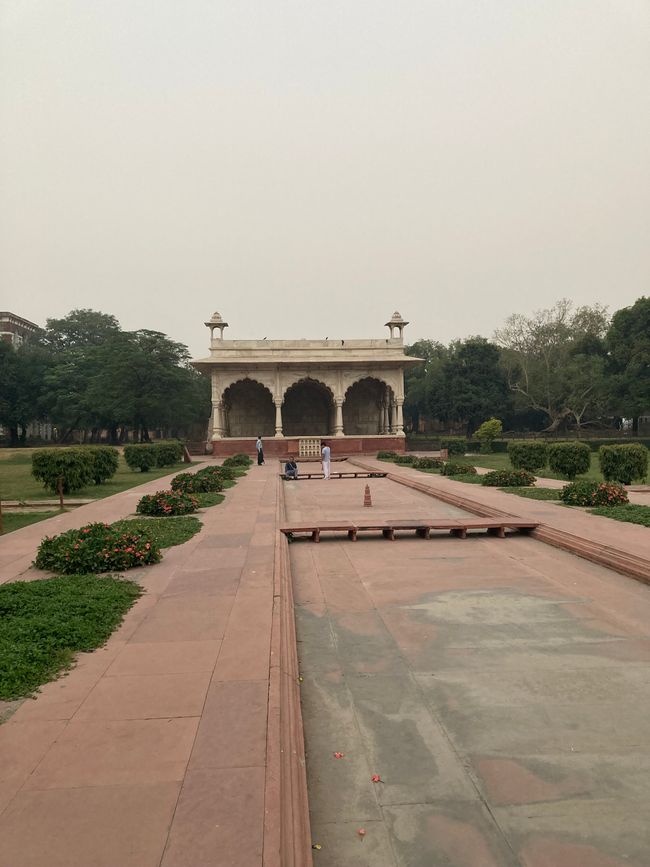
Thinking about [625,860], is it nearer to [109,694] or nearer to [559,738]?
[559,738]

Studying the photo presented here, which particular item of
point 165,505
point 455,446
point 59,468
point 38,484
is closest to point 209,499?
point 165,505

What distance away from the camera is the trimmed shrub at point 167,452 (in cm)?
2438

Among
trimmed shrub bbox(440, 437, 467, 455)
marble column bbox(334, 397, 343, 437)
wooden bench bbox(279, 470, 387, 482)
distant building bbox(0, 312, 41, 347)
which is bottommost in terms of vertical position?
wooden bench bbox(279, 470, 387, 482)

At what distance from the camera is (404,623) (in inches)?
193

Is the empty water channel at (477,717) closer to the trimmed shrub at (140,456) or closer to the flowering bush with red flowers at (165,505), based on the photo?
the flowering bush with red flowers at (165,505)

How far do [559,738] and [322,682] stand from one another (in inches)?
58.3

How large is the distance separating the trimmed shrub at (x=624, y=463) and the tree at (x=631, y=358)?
2715 cm

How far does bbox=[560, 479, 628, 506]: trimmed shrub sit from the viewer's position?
10852 millimetres

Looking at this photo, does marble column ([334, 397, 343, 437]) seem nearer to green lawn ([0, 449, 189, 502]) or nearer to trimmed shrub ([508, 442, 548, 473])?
green lawn ([0, 449, 189, 502])

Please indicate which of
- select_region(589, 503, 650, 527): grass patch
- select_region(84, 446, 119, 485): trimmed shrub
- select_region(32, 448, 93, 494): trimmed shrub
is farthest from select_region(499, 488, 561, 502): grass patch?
select_region(84, 446, 119, 485): trimmed shrub

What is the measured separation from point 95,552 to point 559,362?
48.1m

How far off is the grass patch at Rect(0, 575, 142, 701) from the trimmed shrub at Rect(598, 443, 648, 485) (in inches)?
506

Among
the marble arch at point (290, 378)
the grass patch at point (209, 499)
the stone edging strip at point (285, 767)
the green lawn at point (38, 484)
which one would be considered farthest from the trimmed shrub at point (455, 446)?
the stone edging strip at point (285, 767)

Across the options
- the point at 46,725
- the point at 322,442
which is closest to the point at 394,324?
the point at 322,442
